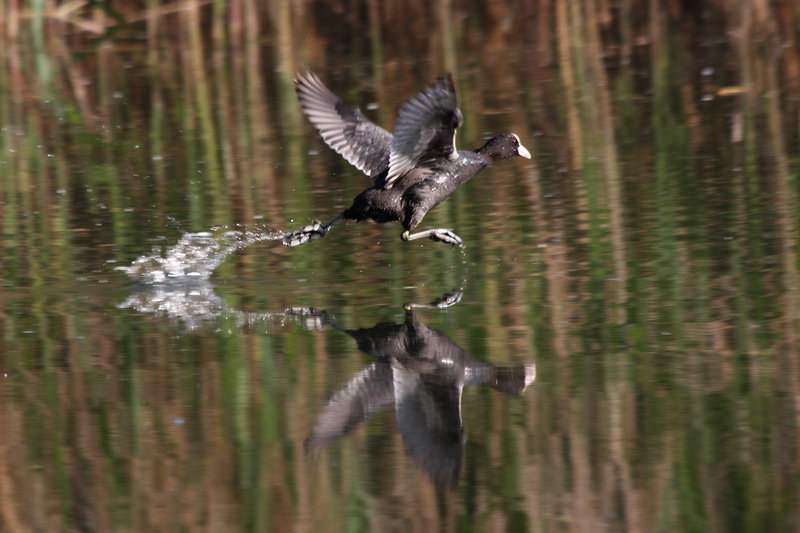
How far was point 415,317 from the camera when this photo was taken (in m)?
5.23

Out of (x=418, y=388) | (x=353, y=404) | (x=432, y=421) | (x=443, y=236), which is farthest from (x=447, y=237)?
(x=432, y=421)

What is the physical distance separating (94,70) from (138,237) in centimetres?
671

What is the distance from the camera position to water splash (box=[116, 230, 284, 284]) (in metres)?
6.21

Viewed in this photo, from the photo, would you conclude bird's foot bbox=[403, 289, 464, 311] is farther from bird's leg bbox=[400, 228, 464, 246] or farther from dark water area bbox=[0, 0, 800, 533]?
bird's leg bbox=[400, 228, 464, 246]

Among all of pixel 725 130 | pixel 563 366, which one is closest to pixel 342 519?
pixel 563 366

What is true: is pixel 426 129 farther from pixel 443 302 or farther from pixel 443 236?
pixel 443 302

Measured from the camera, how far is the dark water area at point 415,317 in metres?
3.54

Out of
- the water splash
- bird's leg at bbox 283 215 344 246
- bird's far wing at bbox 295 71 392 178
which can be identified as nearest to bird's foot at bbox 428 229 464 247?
bird's leg at bbox 283 215 344 246

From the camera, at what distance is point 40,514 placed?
3.54m

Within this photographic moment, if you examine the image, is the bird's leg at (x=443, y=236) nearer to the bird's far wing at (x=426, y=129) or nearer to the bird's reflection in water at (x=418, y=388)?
the bird's far wing at (x=426, y=129)

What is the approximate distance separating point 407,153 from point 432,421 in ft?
7.25

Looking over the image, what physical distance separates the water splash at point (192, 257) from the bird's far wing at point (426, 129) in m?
0.91

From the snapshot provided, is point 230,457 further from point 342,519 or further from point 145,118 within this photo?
point 145,118

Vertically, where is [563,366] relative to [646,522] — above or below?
above
